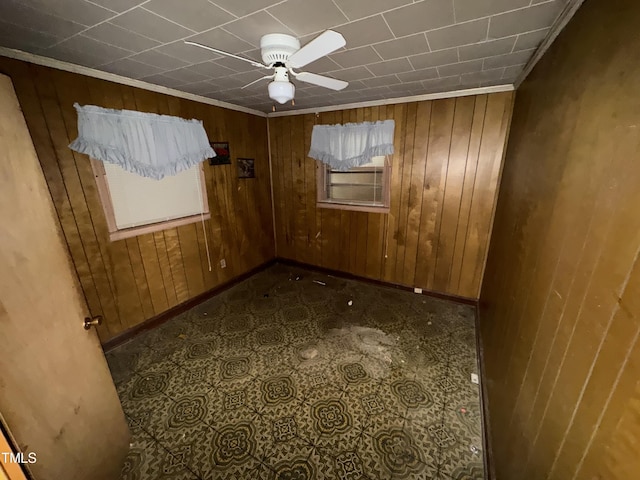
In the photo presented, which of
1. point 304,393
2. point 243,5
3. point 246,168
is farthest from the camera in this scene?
point 246,168

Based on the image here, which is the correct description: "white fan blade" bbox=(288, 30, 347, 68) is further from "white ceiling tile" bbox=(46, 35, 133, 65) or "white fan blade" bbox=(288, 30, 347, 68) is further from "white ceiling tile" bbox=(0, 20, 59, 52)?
"white ceiling tile" bbox=(0, 20, 59, 52)

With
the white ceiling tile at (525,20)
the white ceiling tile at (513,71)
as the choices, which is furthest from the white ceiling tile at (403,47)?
the white ceiling tile at (513,71)

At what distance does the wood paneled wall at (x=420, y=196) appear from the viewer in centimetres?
266

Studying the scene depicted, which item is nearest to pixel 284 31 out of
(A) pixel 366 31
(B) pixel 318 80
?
(B) pixel 318 80

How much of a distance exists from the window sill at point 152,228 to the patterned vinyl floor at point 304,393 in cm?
102

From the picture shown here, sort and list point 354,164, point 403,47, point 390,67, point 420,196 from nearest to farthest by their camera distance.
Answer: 1. point 403,47
2. point 390,67
3. point 420,196
4. point 354,164

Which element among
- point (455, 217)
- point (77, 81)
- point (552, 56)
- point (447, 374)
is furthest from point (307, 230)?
point (552, 56)

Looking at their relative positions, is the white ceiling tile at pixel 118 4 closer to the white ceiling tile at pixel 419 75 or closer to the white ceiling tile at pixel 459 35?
the white ceiling tile at pixel 459 35

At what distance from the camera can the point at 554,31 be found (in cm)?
138

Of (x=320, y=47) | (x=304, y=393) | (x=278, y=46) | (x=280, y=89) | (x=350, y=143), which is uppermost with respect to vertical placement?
(x=278, y=46)

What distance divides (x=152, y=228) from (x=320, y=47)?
7.68 ft

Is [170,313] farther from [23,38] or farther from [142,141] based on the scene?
[23,38]

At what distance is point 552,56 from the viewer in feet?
4.56

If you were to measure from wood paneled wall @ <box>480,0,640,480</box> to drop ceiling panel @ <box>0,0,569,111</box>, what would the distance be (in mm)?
367
